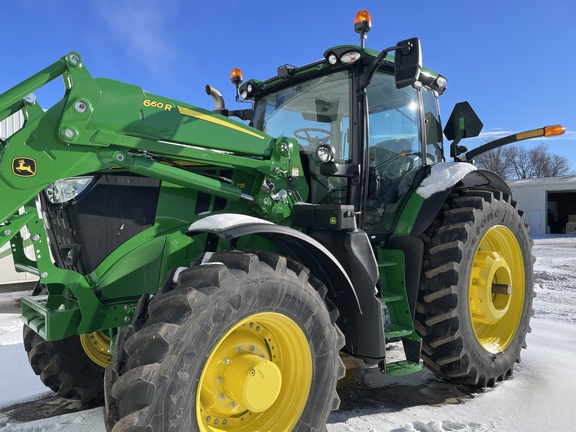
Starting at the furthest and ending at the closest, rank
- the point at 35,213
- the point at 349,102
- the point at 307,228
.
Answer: the point at 349,102 → the point at 307,228 → the point at 35,213

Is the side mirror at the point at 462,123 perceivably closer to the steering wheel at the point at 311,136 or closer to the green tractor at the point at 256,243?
the green tractor at the point at 256,243

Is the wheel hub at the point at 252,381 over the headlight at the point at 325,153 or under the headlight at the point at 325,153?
under

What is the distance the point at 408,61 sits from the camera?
8.98ft

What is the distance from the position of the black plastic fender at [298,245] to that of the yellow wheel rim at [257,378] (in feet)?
1.41

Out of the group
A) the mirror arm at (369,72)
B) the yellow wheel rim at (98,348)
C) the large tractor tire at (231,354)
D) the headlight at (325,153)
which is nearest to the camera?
the large tractor tire at (231,354)

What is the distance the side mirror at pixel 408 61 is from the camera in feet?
8.89

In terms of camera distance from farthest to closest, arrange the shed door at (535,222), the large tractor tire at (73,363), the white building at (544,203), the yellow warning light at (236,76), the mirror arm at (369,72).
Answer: the shed door at (535,222) → the white building at (544,203) → the yellow warning light at (236,76) → the large tractor tire at (73,363) → the mirror arm at (369,72)

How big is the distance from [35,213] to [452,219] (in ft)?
9.22

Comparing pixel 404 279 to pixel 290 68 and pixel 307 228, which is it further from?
pixel 290 68

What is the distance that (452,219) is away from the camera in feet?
11.6

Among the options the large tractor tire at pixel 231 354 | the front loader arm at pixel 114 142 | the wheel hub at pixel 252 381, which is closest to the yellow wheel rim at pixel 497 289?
the large tractor tire at pixel 231 354

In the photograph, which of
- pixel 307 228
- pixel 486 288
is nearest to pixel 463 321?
pixel 486 288

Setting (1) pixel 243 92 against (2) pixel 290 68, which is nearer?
(2) pixel 290 68

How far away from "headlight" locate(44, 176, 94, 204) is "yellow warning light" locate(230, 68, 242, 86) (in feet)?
6.55
